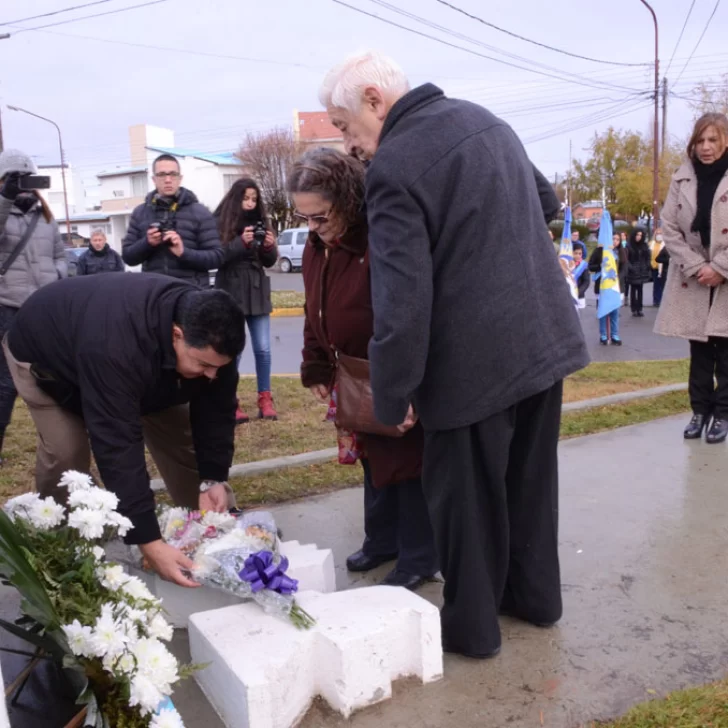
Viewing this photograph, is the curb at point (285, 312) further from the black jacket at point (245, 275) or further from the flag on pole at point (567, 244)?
the black jacket at point (245, 275)

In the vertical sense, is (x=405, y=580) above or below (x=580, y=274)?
below

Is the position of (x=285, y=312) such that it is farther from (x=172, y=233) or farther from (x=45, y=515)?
(x=45, y=515)

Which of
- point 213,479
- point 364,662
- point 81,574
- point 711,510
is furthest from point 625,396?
point 81,574

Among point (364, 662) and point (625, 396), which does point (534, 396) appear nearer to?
point (364, 662)

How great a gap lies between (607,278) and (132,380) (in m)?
9.85

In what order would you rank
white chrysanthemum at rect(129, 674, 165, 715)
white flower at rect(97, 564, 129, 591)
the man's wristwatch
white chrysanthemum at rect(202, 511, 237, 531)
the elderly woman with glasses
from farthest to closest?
the man's wristwatch → white chrysanthemum at rect(202, 511, 237, 531) → the elderly woman with glasses → white flower at rect(97, 564, 129, 591) → white chrysanthemum at rect(129, 674, 165, 715)

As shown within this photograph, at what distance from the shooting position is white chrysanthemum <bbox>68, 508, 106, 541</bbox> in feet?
7.53

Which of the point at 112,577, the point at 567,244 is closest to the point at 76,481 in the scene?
the point at 112,577

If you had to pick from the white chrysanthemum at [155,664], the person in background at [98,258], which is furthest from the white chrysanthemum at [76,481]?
the person in background at [98,258]

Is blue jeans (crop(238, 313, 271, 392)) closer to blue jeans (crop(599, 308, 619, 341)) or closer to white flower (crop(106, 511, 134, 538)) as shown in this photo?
white flower (crop(106, 511, 134, 538))

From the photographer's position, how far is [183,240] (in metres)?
5.42

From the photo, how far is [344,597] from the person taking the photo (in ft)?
8.73

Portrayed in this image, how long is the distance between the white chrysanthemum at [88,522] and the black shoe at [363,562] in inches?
52.9

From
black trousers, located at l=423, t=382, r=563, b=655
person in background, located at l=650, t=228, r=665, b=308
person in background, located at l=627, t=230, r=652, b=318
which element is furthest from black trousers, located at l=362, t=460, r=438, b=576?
person in background, located at l=650, t=228, r=665, b=308
